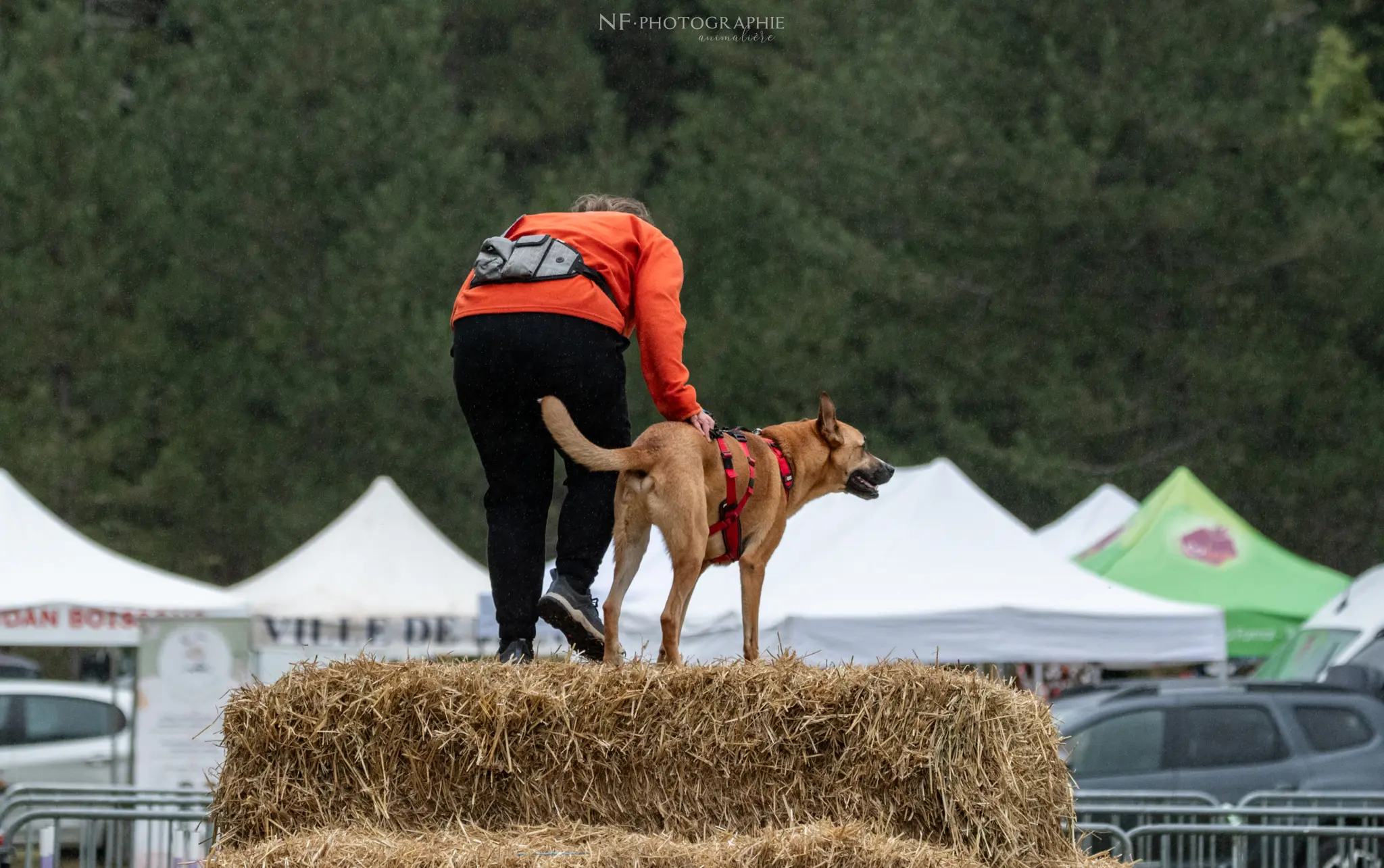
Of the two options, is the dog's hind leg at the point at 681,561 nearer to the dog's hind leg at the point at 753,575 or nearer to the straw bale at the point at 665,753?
the dog's hind leg at the point at 753,575

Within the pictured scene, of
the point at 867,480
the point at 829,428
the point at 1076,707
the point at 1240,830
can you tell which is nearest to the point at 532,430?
the point at 829,428

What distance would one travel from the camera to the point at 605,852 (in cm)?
383

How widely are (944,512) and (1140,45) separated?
16.4 metres

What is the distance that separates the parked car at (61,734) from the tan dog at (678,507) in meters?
10.8

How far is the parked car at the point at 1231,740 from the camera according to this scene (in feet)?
36.1

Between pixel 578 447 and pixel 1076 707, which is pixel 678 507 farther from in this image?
pixel 1076 707

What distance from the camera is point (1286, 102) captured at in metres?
27.8

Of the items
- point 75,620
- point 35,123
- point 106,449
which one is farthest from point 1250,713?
point 35,123

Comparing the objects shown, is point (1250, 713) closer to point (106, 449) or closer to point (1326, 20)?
point (106, 449)

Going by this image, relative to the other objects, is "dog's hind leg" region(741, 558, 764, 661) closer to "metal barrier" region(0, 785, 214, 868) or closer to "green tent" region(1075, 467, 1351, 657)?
"metal barrier" region(0, 785, 214, 868)

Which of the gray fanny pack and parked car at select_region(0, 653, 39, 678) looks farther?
parked car at select_region(0, 653, 39, 678)

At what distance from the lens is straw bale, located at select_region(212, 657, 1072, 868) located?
13.1ft

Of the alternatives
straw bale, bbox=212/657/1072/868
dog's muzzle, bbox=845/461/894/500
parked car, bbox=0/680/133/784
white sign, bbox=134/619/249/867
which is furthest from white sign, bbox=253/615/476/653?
straw bale, bbox=212/657/1072/868

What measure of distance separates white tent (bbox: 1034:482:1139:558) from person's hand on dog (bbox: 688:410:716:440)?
1585cm
